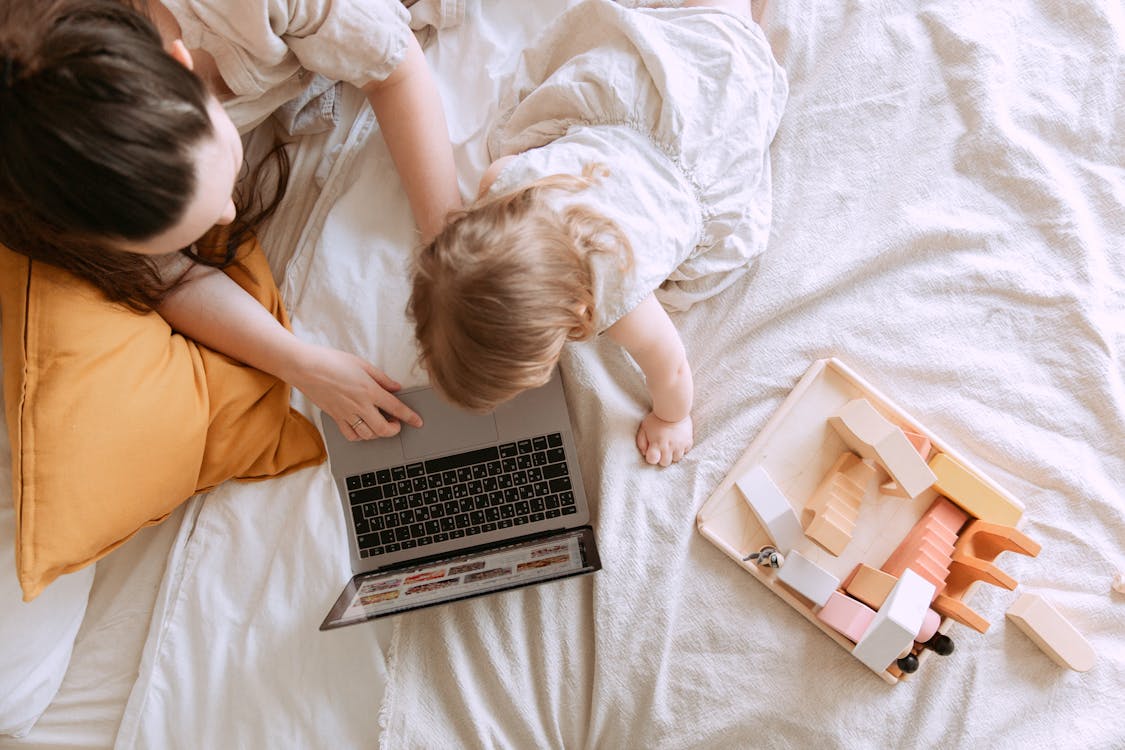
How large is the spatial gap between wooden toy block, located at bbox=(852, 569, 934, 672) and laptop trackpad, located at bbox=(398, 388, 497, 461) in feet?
1.52

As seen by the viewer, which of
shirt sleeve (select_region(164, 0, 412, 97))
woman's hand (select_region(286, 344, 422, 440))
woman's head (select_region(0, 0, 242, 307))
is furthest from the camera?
woman's hand (select_region(286, 344, 422, 440))

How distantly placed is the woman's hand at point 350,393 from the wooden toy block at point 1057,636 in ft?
2.41

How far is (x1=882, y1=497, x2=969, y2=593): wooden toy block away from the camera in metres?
0.89

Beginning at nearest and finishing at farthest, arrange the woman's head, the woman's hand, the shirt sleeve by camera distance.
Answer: the woman's head
the shirt sleeve
the woman's hand

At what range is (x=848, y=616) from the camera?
34.9 inches

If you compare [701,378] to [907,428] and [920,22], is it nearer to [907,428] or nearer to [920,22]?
[907,428]

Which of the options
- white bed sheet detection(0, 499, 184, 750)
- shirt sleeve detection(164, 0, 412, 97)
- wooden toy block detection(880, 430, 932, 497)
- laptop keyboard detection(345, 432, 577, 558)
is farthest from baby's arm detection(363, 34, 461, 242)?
wooden toy block detection(880, 430, 932, 497)

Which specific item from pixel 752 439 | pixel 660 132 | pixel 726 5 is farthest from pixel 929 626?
pixel 726 5

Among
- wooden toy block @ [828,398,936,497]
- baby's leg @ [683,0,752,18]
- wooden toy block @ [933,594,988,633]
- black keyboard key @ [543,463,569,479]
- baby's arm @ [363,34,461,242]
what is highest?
baby's leg @ [683,0,752,18]

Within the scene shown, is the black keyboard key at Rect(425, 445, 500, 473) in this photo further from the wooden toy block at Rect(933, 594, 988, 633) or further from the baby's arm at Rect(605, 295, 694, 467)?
the wooden toy block at Rect(933, 594, 988, 633)

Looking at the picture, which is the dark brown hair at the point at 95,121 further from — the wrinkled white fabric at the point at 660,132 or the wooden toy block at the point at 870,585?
the wooden toy block at the point at 870,585

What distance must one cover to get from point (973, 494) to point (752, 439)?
0.26m

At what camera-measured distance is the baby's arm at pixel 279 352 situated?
3.09 ft

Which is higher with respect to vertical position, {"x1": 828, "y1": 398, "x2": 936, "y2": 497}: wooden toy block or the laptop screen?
{"x1": 828, "y1": 398, "x2": 936, "y2": 497}: wooden toy block
